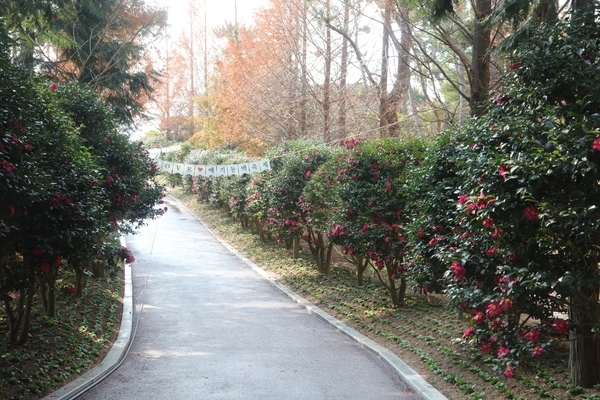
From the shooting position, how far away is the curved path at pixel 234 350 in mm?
7770

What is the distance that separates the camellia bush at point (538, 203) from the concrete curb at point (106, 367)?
4.57 meters

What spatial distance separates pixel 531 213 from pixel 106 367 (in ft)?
20.4

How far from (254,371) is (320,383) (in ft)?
3.35

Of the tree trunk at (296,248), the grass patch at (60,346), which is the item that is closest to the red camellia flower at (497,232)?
the grass patch at (60,346)

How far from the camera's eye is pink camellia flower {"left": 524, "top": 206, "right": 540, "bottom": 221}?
510 centimetres

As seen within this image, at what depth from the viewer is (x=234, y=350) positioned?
9930 millimetres

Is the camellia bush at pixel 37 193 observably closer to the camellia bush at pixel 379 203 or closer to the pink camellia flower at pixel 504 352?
the pink camellia flower at pixel 504 352

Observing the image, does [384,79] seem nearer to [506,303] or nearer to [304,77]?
[304,77]

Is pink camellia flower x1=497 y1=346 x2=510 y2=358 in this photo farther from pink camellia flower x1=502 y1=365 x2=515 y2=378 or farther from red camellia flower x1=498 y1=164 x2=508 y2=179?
red camellia flower x1=498 y1=164 x2=508 y2=179

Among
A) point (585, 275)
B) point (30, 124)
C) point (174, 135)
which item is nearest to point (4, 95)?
point (30, 124)

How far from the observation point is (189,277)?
17812 mm

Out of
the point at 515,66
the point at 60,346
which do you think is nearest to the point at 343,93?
the point at 60,346

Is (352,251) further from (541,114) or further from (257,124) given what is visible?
(257,124)

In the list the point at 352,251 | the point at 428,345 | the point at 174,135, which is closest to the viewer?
the point at 428,345
